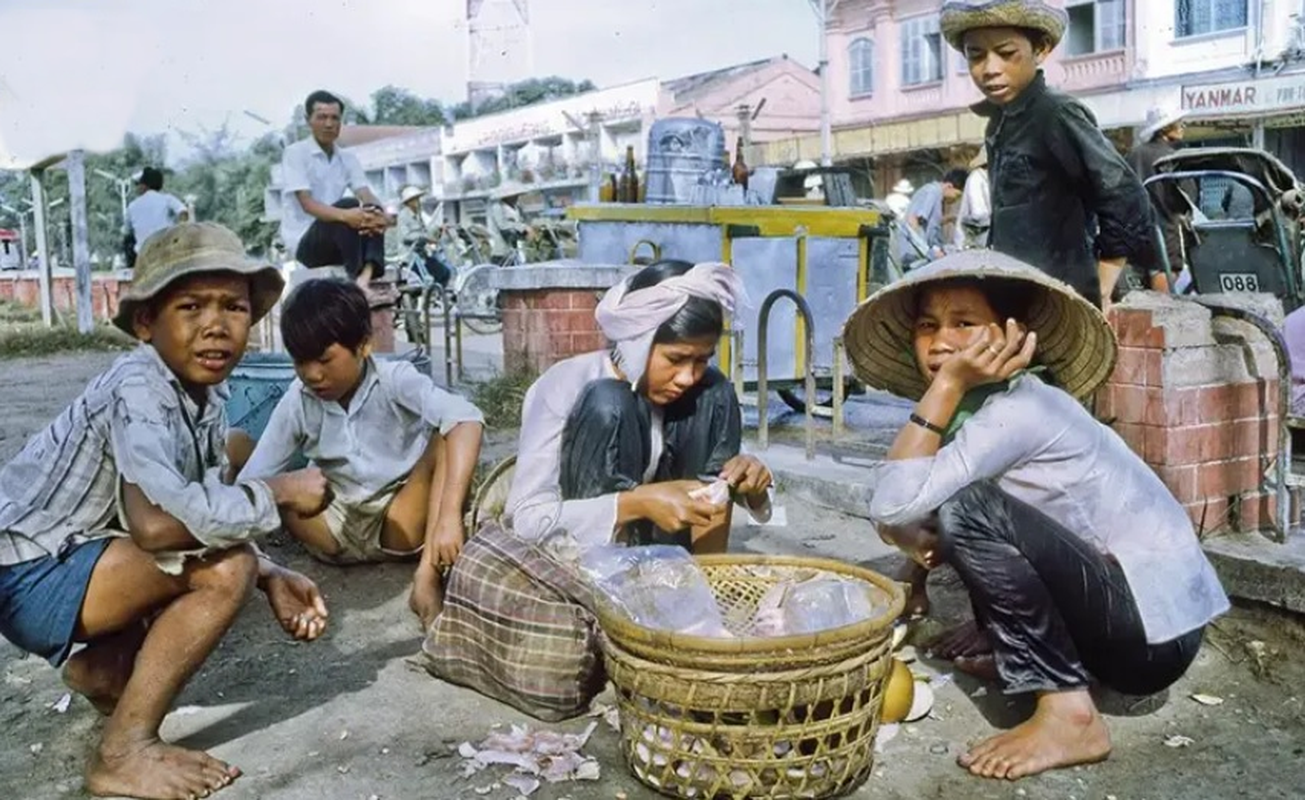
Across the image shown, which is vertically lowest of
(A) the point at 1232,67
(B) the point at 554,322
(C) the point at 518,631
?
(C) the point at 518,631

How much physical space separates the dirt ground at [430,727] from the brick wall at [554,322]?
127 inches

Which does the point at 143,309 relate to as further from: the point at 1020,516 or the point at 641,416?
the point at 1020,516

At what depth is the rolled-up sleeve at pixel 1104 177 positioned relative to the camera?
3.73 metres

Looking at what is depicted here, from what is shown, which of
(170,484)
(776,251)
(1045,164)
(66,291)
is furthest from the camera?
(66,291)

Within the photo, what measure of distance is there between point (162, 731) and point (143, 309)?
1051mm

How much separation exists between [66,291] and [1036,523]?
2555 centimetres

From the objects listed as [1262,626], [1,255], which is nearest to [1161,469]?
[1262,626]

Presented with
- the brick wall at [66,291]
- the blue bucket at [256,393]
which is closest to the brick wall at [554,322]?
the blue bucket at [256,393]

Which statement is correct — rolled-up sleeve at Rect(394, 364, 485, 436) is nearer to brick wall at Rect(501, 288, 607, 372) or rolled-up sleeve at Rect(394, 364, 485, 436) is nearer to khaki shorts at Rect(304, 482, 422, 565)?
khaki shorts at Rect(304, 482, 422, 565)

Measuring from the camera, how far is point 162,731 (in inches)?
122

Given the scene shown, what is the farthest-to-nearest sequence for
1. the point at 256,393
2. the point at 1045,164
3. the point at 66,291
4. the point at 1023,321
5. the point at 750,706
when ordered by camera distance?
the point at 66,291, the point at 256,393, the point at 1045,164, the point at 1023,321, the point at 750,706

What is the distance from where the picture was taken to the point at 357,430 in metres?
4.20

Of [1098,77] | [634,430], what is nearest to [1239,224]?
[634,430]

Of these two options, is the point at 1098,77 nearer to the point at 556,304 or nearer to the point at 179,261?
the point at 556,304
